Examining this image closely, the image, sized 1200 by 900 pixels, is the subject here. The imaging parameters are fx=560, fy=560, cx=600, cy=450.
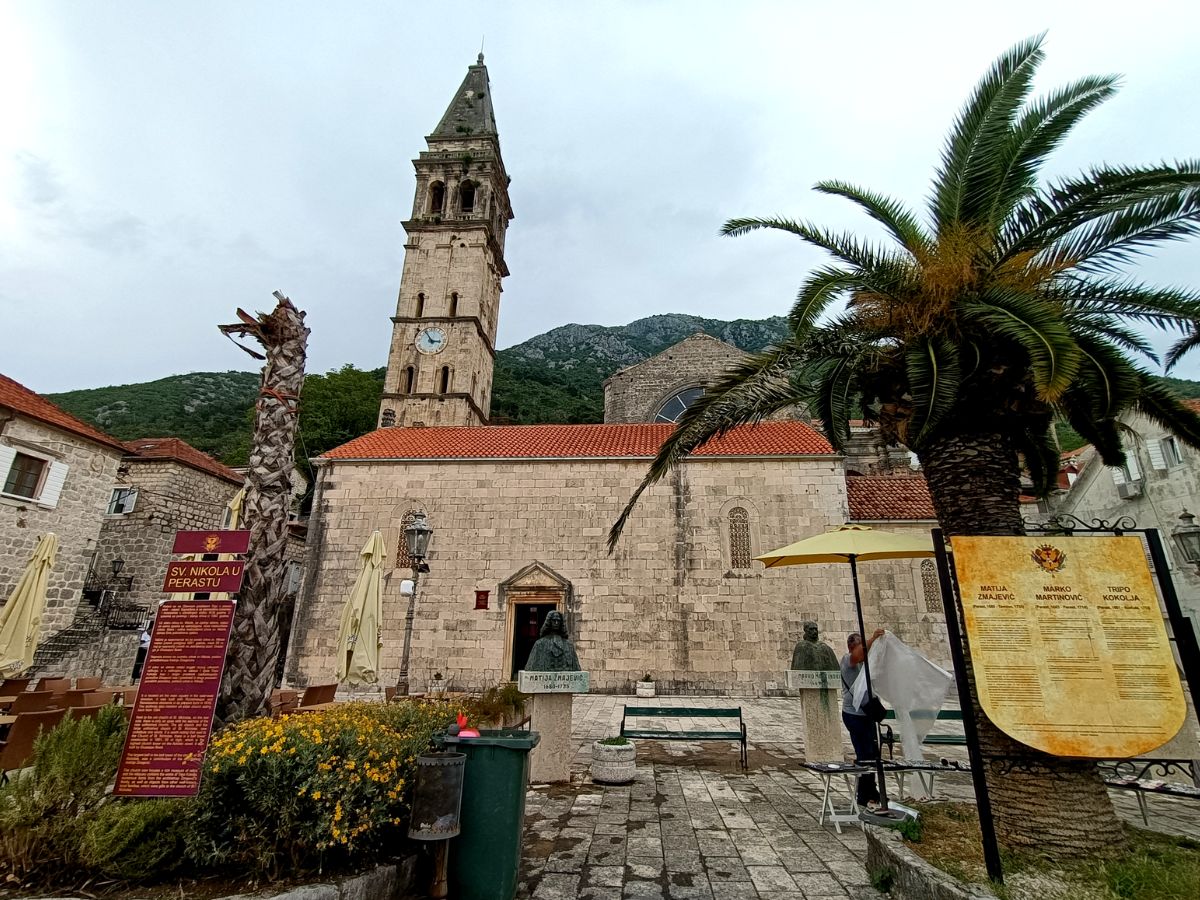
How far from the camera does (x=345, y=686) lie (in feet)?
42.9

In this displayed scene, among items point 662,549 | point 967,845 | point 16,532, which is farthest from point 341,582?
point 967,845

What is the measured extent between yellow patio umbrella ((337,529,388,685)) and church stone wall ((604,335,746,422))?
614 inches

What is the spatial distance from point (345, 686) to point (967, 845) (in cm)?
1277

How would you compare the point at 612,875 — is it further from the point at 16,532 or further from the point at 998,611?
the point at 16,532

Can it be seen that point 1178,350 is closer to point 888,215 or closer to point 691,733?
point 888,215

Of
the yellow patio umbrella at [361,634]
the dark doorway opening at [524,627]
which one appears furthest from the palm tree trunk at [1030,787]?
the dark doorway opening at [524,627]

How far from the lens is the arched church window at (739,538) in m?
15.2

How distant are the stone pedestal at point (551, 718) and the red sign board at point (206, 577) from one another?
3598 mm

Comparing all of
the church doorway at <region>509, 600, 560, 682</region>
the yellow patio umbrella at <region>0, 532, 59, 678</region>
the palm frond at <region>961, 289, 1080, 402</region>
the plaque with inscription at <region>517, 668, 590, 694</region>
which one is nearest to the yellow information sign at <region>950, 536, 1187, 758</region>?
the palm frond at <region>961, 289, 1080, 402</region>

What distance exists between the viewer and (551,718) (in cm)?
692

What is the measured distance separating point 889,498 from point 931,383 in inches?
539

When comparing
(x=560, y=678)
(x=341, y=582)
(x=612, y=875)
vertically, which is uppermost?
(x=341, y=582)

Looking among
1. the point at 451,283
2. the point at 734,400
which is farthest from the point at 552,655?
the point at 451,283

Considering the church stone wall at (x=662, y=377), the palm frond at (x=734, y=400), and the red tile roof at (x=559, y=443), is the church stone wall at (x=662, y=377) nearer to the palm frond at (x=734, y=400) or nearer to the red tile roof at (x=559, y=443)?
the red tile roof at (x=559, y=443)
